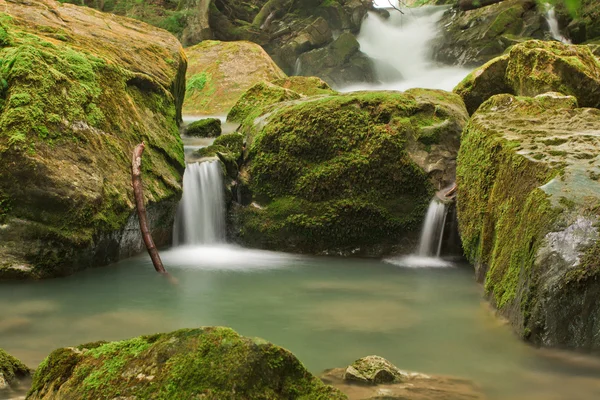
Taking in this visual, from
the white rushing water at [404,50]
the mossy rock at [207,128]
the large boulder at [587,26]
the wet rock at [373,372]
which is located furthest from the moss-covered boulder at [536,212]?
the large boulder at [587,26]

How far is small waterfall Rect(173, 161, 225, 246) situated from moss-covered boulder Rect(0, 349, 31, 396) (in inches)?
201

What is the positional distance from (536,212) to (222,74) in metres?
14.9

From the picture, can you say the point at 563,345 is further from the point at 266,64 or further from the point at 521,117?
the point at 266,64

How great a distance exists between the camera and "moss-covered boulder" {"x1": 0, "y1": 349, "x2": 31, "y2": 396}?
351 cm

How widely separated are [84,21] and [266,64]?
9372 mm

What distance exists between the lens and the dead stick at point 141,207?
23.3 feet

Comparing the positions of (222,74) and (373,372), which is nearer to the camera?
(373,372)

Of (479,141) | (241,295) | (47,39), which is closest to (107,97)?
(47,39)

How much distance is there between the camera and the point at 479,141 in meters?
7.25

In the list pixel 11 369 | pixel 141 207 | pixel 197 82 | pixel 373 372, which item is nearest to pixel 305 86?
pixel 197 82

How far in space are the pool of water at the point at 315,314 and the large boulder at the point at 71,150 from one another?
1.24 feet

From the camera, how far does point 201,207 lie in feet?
29.9

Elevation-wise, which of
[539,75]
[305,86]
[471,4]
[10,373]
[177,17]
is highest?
[471,4]

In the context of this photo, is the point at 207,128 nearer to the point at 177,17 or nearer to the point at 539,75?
the point at 539,75
